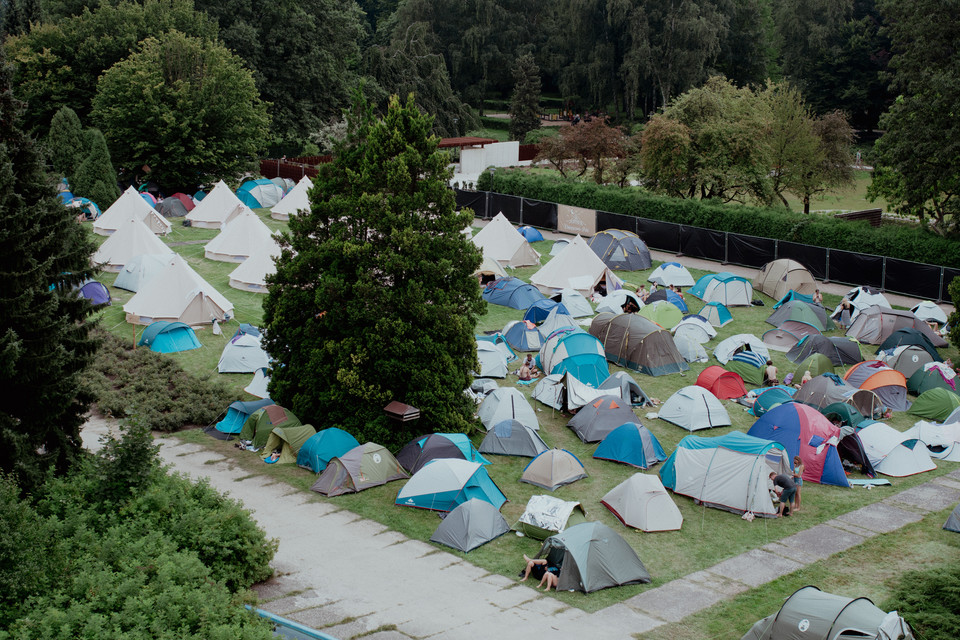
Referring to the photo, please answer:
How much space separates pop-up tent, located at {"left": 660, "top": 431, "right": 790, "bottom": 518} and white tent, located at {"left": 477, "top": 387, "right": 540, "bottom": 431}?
3.56 meters

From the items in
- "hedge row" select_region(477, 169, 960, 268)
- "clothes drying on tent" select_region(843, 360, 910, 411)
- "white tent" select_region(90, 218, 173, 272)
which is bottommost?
"clothes drying on tent" select_region(843, 360, 910, 411)

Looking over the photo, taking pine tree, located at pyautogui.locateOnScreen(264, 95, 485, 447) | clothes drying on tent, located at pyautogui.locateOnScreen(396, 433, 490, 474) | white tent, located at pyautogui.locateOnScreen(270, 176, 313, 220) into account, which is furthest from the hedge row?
clothes drying on tent, located at pyautogui.locateOnScreen(396, 433, 490, 474)

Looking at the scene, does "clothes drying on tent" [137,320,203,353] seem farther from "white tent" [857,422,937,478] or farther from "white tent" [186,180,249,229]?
"white tent" [857,422,937,478]

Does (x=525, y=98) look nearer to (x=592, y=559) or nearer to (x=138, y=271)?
(x=138, y=271)

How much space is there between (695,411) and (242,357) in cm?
1150

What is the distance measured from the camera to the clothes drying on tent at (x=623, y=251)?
3556 cm

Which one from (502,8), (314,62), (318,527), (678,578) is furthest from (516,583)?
(502,8)

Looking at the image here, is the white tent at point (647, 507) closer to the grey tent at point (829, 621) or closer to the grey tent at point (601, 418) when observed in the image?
the grey tent at point (601, 418)

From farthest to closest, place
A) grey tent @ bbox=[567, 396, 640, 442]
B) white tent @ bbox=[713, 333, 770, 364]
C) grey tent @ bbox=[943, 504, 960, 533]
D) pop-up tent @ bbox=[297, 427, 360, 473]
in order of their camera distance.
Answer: white tent @ bbox=[713, 333, 770, 364]
grey tent @ bbox=[567, 396, 640, 442]
pop-up tent @ bbox=[297, 427, 360, 473]
grey tent @ bbox=[943, 504, 960, 533]

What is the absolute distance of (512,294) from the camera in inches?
1203

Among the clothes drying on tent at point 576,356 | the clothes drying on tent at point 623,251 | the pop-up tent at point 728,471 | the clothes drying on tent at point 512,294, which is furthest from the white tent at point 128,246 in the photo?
the pop-up tent at point 728,471

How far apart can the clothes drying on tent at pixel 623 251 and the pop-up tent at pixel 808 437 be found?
1632 cm

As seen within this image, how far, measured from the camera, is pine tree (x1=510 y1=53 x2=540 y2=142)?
69.4 m

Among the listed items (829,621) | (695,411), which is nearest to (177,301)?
(695,411)
